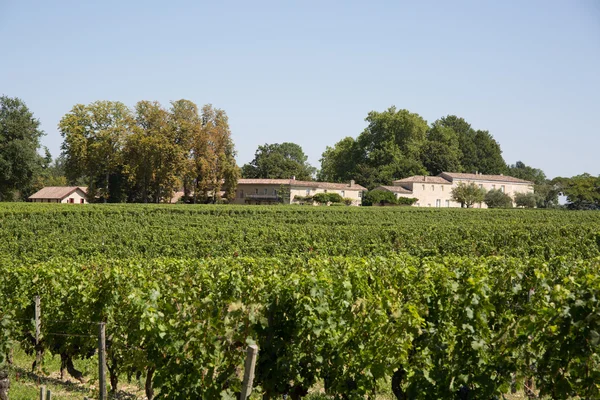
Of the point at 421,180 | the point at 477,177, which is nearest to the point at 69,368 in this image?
the point at 421,180

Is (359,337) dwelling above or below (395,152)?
below

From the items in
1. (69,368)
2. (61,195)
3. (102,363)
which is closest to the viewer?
(102,363)

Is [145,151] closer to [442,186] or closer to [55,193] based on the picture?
[55,193]

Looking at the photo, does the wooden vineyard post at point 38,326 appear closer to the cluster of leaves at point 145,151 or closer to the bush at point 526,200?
the cluster of leaves at point 145,151

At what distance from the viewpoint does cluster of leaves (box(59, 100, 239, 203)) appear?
66.4 metres

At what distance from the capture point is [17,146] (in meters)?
64.9

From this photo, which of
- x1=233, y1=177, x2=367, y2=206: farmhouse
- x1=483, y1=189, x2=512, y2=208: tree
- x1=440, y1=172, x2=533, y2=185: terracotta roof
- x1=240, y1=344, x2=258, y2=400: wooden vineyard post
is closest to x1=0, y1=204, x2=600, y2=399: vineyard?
x1=240, y1=344, x2=258, y2=400: wooden vineyard post

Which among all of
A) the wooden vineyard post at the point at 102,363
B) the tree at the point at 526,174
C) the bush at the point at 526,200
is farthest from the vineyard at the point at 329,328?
the tree at the point at 526,174

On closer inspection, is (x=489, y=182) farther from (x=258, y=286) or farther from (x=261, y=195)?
(x=258, y=286)

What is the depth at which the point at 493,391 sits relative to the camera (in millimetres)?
6293

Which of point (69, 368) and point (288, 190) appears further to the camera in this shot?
point (288, 190)

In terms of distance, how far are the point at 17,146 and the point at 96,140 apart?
8.71 m

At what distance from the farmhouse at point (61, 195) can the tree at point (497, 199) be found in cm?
5871

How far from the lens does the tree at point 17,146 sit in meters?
65.2
